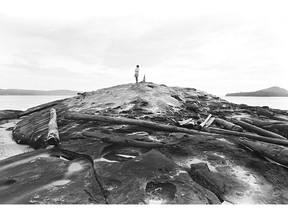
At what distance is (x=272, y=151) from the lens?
21.0ft

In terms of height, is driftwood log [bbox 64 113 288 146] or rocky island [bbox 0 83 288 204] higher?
driftwood log [bbox 64 113 288 146]

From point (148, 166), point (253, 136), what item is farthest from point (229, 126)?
point (148, 166)

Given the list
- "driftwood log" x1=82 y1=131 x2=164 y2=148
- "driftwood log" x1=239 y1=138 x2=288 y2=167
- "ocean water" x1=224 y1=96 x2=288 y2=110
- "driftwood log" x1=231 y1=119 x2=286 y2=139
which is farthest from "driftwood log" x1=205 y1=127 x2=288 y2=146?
"ocean water" x1=224 y1=96 x2=288 y2=110

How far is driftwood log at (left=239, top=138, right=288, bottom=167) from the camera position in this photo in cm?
606

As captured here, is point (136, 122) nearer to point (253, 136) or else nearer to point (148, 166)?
point (148, 166)

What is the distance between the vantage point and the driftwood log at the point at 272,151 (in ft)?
19.9

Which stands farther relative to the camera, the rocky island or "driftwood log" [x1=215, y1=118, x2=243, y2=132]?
"driftwood log" [x1=215, y1=118, x2=243, y2=132]

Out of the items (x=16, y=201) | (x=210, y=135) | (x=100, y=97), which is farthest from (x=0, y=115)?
(x=210, y=135)

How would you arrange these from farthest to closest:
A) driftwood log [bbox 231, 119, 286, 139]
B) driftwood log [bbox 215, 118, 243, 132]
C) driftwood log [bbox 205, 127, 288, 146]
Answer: driftwood log [bbox 215, 118, 243, 132]
driftwood log [bbox 231, 119, 286, 139]
driftwood log [bbox 205, 127, 288, 146]

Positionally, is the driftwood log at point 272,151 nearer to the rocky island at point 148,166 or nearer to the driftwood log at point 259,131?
the rocky island at point 148,166

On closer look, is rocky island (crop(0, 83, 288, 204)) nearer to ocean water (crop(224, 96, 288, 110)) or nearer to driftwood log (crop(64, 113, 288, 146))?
driftwood log (crop(64, 113, 288, 146))

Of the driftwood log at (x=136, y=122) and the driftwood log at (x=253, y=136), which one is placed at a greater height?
the driftwood log at (x=136, y=122)

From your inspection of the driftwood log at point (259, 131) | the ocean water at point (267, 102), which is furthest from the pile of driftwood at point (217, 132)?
the ocean water at point (267, 102)

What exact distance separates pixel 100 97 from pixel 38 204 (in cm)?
1180
